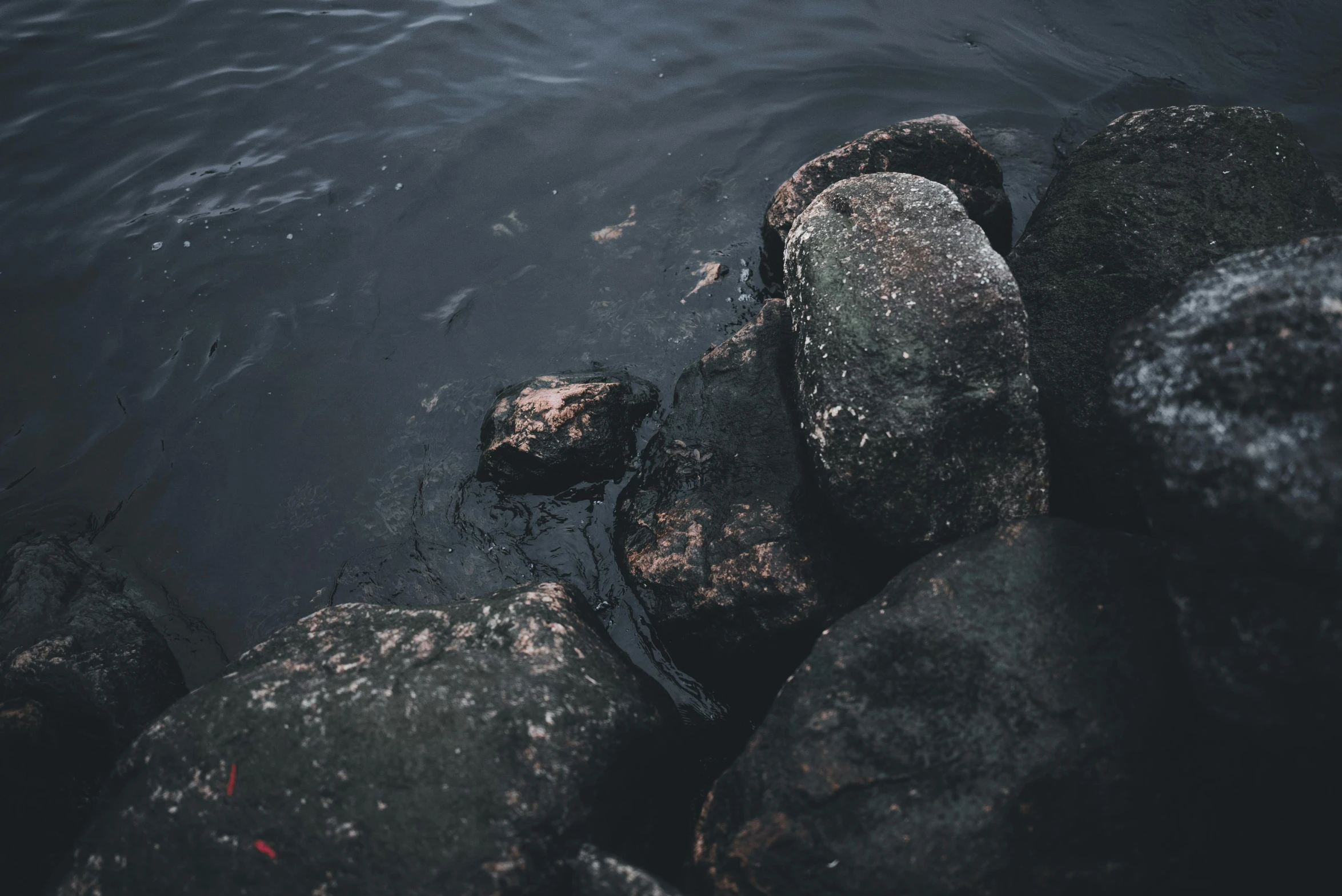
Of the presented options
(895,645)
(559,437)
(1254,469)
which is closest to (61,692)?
(559,437)

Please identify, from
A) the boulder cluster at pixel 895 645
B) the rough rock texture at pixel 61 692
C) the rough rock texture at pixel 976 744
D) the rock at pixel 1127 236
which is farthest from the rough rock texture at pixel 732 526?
the rough rock texture at pixel 61 692

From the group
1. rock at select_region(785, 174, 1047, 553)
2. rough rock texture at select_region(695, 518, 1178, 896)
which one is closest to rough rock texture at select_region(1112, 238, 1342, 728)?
Answer: rough rock texture at select_region(695, 518, 1178, 896)

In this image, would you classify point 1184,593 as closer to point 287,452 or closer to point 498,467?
point 498,467

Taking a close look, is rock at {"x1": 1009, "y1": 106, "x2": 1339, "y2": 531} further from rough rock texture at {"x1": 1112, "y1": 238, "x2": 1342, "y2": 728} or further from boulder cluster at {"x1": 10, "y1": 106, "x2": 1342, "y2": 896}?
rough rock texture at {"x1": 1112, "y1": 238, "x2": 1342, "y2": 728}

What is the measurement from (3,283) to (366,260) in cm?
279

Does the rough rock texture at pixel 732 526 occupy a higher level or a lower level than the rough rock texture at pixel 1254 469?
lower

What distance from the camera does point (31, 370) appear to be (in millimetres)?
5445

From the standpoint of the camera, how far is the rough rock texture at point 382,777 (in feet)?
7.89

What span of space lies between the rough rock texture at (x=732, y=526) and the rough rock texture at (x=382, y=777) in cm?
69

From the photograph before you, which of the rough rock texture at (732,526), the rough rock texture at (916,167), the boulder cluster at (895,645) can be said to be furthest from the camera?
the rough rock texture at (916,167)

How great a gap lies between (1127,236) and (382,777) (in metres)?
3.93

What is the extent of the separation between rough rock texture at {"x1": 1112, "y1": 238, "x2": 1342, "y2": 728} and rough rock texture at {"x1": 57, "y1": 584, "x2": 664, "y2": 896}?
1890 millimetres

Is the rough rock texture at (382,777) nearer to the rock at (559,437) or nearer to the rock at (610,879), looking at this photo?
the rock at (610,879)

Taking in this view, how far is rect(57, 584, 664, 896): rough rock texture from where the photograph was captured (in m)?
2.40
